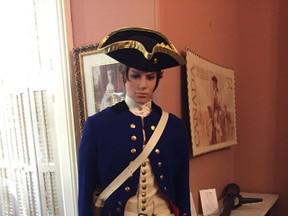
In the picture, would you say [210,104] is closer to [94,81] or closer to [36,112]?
[94,81]

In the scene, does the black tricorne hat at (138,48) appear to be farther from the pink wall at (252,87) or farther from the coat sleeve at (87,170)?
the pink wall at (252,87)

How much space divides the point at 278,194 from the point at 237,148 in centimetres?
38

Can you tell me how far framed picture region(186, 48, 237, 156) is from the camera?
141cm

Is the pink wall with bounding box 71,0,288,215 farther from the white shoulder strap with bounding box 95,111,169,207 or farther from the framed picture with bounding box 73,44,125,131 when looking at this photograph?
the white shoulder strap with bounding box 95,111,169,207

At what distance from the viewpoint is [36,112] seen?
1.73 m

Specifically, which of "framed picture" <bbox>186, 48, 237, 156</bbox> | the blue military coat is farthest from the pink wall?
the blue military coat

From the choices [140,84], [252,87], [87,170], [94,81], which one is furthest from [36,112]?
[252,87]

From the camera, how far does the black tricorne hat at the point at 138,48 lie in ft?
2.92

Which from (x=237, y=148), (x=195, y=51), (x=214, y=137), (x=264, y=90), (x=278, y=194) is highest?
(x=195, y=51)

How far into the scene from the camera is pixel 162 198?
101 cm

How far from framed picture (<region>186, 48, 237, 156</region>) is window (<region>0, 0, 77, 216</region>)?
1.93ft

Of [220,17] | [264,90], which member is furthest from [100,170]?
[264,90]

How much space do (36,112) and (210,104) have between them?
979mm

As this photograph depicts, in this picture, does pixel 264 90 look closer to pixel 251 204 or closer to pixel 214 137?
pixel 214 137
